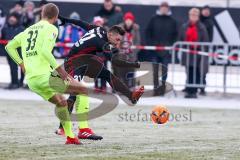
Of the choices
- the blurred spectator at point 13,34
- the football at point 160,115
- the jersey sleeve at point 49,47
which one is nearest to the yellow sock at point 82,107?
the jersey sleeve at point 49,47

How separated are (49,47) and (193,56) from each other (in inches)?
369

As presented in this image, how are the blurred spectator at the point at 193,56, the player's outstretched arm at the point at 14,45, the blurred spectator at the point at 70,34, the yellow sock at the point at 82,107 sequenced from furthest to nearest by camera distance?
1. the blurred spectator at the point at 70,34
2. the blurred spectator at the point at 193,56
3. the yellow sock at the point at 82,107
4. the player's outstretched arm at the point at 14,45

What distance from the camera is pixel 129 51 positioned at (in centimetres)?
2161

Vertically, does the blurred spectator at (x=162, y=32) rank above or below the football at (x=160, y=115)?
above

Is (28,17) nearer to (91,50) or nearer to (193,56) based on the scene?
A: (193,56)

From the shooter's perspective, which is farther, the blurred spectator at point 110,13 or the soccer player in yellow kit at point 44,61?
the blurred spectator at point 110,13

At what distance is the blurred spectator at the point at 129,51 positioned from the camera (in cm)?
2155

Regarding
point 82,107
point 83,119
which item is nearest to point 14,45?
point 82,107

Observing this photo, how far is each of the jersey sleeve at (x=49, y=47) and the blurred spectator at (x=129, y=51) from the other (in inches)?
343

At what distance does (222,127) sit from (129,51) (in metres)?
5.90

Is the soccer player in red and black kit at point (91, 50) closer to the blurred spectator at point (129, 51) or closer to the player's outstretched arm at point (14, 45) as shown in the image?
the player's outstretched arm at point (14, 45)

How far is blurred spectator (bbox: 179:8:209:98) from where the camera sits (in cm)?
2138

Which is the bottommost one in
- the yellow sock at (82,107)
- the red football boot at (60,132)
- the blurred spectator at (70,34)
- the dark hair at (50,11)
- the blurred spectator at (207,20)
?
the red football boot at (60,132)

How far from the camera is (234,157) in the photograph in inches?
470
